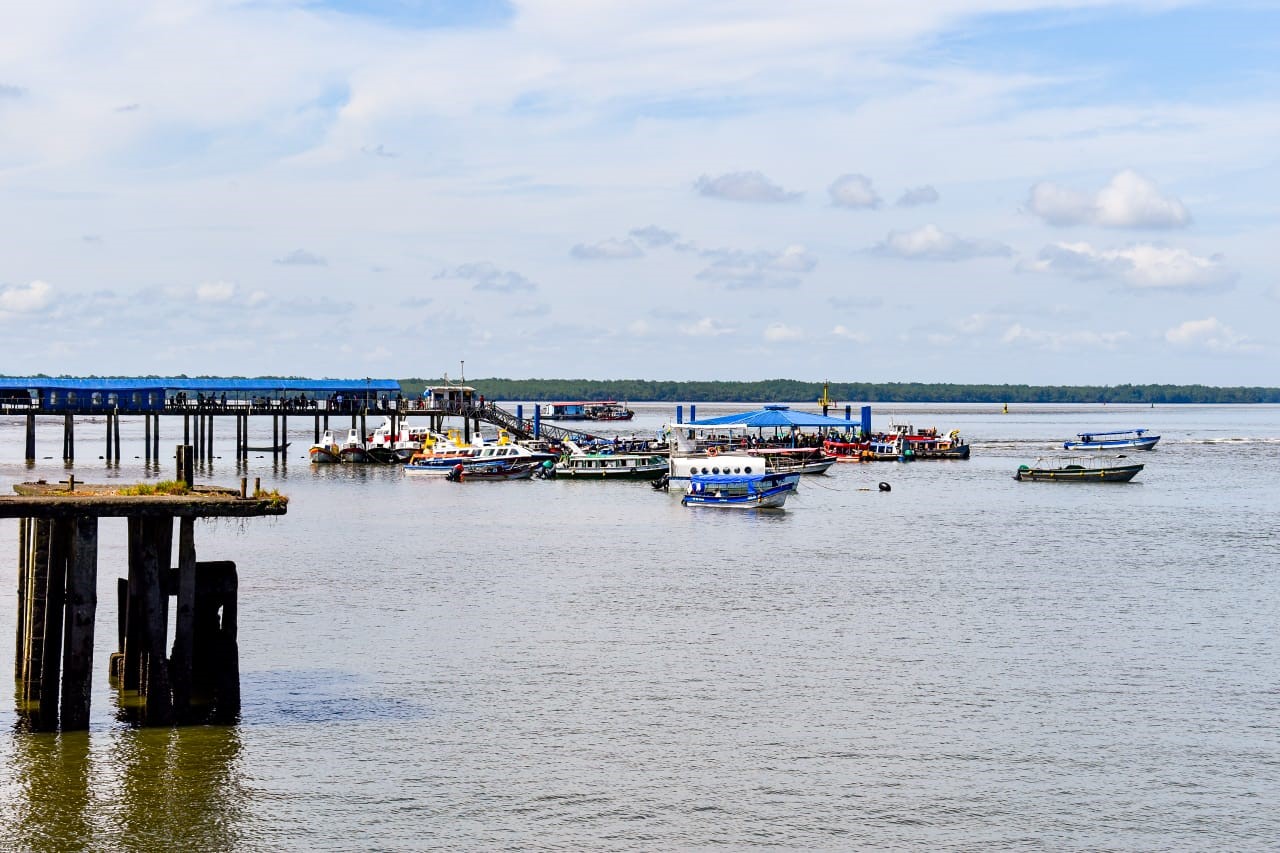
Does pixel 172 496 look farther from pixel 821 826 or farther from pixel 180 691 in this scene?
pixel 821 826

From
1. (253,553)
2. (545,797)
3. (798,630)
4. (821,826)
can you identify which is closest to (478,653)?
(798,630)

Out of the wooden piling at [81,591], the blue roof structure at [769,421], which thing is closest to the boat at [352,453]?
the blue roof structure at [769,421]

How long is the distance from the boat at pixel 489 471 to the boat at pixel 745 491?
90.5 feet

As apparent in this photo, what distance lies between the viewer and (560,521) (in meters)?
80.9

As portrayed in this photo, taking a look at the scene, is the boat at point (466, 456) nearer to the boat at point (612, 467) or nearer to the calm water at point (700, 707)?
the boat at point (612, 467)

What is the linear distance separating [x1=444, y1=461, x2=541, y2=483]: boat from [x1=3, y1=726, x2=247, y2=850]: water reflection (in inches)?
3176

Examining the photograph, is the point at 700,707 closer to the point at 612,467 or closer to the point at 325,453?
the point at 612,467

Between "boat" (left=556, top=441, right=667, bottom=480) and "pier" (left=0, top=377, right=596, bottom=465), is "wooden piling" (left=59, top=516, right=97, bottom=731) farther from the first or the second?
"pier" (left=0, top=377, right=596, bottom=465)

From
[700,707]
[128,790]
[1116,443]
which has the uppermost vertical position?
[1116,443]

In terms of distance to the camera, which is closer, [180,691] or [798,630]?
[180,691]

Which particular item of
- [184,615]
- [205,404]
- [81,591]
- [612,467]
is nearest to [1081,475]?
[612,467]

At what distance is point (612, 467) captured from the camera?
372 ft

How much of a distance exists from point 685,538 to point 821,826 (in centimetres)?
4625

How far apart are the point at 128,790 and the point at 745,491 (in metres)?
62.9
